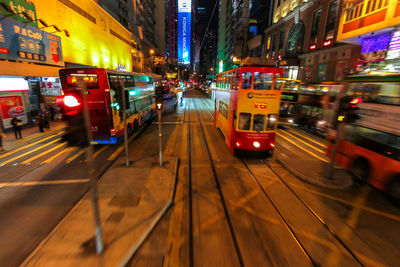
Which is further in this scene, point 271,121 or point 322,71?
point 322,71

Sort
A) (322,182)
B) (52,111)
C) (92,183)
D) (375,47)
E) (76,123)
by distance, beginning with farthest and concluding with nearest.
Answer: (52,111) → (375,47) → (322,182) → (92,183) → (76,123)

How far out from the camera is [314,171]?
8.29m

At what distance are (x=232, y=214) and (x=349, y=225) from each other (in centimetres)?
330

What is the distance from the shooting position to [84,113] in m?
3.29

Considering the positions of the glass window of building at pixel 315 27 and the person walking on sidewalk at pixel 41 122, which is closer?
the person walking on sidewalk at pixel 41 122

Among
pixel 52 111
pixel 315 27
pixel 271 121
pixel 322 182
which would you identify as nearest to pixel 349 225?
pixel 322 182

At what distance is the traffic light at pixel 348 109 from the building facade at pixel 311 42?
1393 cm

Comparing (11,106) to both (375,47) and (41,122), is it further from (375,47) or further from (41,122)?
(375,47)

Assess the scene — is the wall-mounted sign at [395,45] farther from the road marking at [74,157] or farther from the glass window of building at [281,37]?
the road marking at [74,157]

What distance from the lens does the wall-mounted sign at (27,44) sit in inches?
431

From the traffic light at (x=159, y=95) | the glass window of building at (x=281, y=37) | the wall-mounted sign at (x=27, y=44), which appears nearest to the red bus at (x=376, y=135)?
the traffic light at (x=159, y=95)

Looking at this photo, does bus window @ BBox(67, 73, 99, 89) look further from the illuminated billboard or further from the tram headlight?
the illuminated billboard

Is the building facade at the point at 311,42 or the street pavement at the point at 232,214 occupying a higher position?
the building facade at the point at 311,42

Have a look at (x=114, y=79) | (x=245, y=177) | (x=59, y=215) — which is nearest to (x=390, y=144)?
(x=245, y=177)
